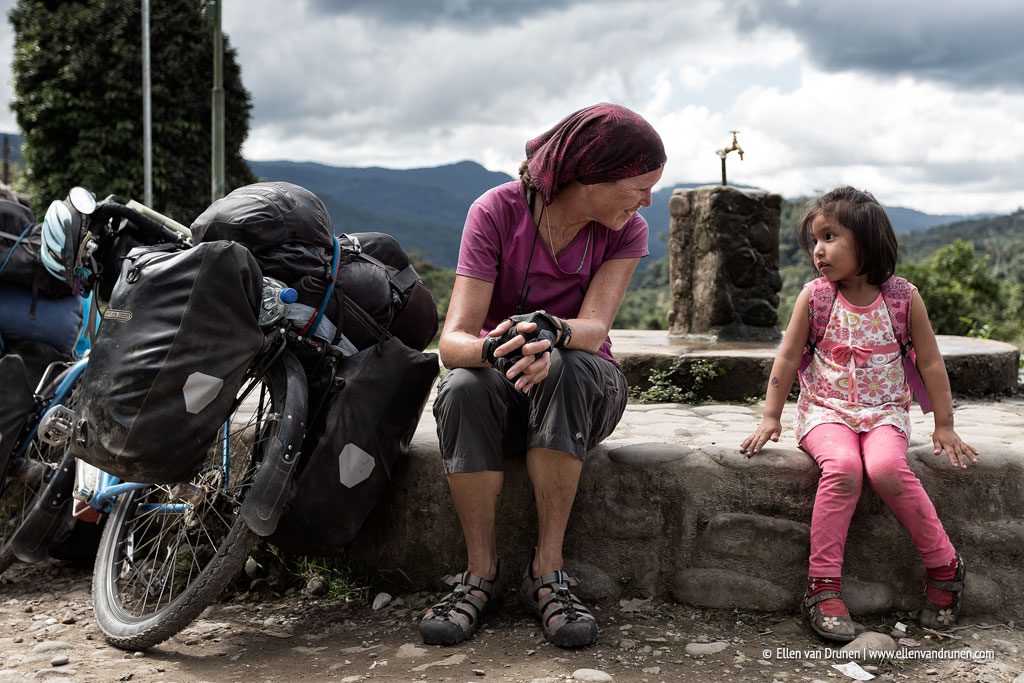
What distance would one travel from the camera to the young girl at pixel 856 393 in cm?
266

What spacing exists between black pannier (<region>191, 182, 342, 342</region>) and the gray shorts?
1.69ft

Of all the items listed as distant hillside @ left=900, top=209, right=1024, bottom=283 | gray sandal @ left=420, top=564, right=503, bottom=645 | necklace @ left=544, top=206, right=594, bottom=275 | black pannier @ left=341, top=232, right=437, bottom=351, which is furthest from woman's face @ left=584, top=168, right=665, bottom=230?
distant hillside @ left=900, top=209, right=1024, bottom=283

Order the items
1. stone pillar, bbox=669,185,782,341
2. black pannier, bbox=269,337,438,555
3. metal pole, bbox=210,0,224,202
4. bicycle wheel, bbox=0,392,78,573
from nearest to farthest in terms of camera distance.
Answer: black pannier, bbox=269,337,438,555
bicycle wheel, bbox=0,392,78,573
stone pillar, bbox=669,185,782,341
metal pole, bbox=210,0,224,202

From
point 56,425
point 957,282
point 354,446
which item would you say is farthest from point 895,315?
point 957,282

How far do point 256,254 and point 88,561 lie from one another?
5.70ft

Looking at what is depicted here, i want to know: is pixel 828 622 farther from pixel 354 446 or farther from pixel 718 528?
pixel 354 446

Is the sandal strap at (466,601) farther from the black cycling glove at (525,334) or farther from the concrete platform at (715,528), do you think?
the black cycling glove at (525,334)

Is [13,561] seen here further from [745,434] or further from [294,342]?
[745,434]

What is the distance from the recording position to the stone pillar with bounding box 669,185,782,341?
6762 millimetres

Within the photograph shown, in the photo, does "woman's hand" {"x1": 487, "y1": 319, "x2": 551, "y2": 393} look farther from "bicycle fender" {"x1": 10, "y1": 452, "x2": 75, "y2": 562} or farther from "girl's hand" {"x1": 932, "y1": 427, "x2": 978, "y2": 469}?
"bicycle fender" {"x1": 10, "y1": 452, "x2": 75, "y2": 562}

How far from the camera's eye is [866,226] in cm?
284

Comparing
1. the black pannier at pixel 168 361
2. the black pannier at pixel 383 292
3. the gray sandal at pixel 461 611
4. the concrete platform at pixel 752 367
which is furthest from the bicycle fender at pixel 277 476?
the concrete platform at pixel 752 367

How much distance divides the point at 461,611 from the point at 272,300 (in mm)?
1033

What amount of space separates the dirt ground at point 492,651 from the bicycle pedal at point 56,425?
0.65 metres
